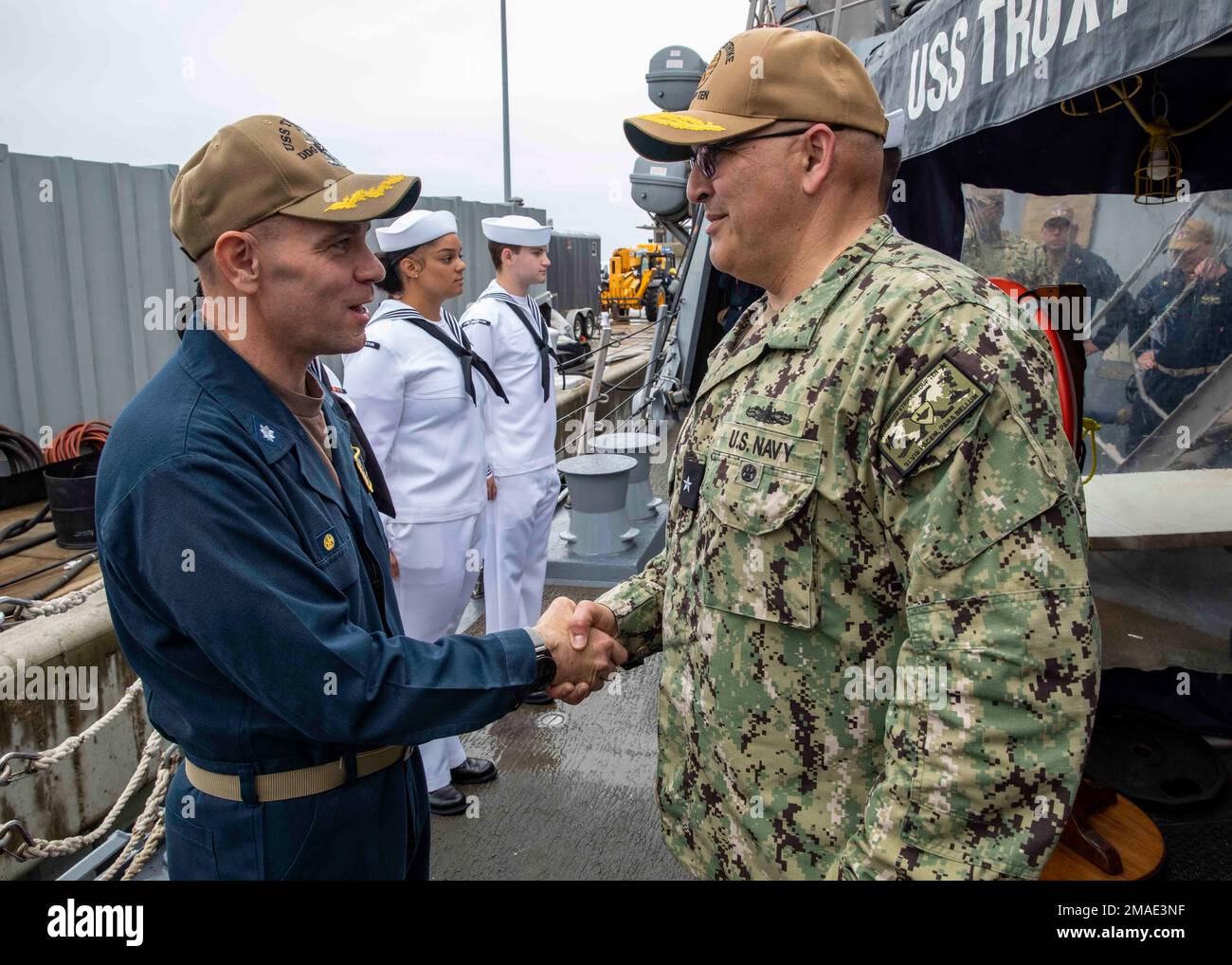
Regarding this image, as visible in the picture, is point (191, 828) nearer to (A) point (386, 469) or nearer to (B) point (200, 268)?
(B) point (200, 268)

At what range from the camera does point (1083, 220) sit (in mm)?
8188

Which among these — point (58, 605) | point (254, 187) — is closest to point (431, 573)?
point (58, 605)

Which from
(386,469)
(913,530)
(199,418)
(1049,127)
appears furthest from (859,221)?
(1049,127)

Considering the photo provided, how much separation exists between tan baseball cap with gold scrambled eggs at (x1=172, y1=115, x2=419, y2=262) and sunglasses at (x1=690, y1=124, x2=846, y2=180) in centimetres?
67

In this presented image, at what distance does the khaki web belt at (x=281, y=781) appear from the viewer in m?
1.60

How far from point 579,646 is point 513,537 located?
2.83 metres

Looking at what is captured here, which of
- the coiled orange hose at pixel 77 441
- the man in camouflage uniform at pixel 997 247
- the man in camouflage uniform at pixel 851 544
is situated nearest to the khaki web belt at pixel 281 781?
the man in camouflage uniform at pixel 851 544

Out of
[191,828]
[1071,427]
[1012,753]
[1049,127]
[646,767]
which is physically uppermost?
[1049,127]

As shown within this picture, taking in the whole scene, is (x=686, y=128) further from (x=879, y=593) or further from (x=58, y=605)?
(x=58, y=605)

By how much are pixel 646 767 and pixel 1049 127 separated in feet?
12.1

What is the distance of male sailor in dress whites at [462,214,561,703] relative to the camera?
15.6ft

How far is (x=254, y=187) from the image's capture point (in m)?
1.60

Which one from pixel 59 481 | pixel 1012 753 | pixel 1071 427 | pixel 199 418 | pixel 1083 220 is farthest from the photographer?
pixel 1083 220

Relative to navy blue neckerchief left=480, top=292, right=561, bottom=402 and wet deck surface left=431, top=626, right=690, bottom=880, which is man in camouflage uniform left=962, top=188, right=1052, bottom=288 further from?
wet deck surface left=431, top=626, right=690, bottom=880
